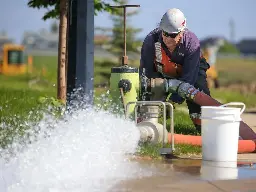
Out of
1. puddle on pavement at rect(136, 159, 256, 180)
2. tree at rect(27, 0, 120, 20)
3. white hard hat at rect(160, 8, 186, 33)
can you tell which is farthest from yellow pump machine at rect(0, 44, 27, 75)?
puddle on pavement at rect(136, 159, 256, 180)

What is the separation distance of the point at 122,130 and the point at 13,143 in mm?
1651

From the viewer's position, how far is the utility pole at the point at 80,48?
34.6 ft

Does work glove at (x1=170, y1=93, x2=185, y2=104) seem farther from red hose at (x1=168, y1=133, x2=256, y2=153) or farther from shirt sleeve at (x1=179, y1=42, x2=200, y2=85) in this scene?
red hose at (x1=168, y1=133, x2=256, y2=153)

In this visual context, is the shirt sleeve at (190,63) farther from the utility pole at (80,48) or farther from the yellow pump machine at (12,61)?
the yellow pump machine at (12,61)

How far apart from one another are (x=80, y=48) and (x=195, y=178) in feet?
10.2

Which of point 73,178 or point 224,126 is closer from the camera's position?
point 73,178

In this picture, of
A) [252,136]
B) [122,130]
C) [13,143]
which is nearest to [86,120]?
[122,130]

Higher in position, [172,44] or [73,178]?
[172,44]

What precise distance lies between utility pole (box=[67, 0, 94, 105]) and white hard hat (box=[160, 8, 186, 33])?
100 centimetres

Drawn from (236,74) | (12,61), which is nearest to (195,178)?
(12,61)

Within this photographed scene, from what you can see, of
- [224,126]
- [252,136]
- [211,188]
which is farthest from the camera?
[252,136]

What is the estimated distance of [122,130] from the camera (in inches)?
373

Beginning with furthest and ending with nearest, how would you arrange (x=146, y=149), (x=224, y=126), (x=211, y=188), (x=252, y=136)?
(x=252, y=136) < (x=146, y=149) < (x=224, y=126) < (x=211, y=188)

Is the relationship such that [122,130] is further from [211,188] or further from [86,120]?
[211,188]
